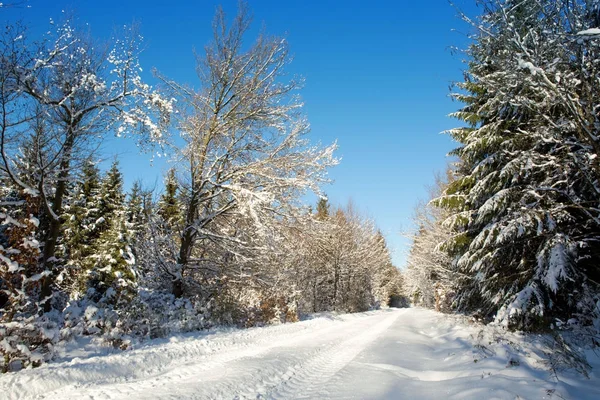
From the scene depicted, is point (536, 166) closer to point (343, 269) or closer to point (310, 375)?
point (310, 375)

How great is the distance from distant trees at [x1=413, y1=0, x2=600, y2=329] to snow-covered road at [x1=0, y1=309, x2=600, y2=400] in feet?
7.28

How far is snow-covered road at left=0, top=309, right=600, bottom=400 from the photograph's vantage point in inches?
192

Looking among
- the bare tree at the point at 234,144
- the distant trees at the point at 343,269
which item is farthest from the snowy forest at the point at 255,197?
the distant trees at the point at 343,269

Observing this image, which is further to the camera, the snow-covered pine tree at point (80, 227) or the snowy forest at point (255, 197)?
the snow-covered pine tree at point (80, 227)

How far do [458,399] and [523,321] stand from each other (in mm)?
6374

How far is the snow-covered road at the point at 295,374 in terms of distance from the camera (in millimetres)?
4879

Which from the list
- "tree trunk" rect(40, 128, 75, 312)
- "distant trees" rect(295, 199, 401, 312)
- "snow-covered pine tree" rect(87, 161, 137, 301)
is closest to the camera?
"tree trunk" rect(40, 128, 75, 312)

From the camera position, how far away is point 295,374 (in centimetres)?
626

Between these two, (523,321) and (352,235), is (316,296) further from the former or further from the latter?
(523,321)

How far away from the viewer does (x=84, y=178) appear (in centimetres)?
968

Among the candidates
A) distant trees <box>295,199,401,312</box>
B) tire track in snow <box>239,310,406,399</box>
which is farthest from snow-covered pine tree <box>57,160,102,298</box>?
tire track in snow <box>239,310,406,399</box>

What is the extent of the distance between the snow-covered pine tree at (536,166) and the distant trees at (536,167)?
3 centimetres

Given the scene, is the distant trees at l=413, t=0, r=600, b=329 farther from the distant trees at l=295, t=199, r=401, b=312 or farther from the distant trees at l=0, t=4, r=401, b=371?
the distant trees at l=295, t=199, r=401, b=312

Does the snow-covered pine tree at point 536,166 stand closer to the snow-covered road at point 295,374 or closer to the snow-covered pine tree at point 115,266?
the snow-covered road at point 295,374
